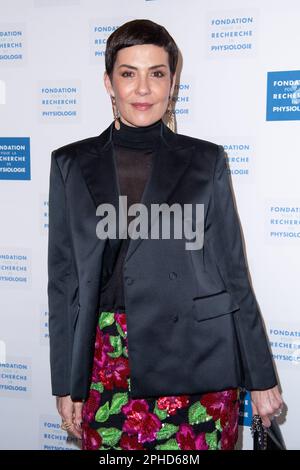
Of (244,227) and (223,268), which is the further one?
(244,227)

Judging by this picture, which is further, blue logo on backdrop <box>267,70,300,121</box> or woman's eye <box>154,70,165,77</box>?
blue logo on backdrop <box>267,70,300,121</box>

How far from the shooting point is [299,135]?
202 centimetres

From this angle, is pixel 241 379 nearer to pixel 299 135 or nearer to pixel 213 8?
pixel 299 135

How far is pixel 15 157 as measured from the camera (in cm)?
238

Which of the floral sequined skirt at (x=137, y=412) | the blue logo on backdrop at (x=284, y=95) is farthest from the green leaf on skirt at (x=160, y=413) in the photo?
the blue logo on backdrop at (x=284, y=95)

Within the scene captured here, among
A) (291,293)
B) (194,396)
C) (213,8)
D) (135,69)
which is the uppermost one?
(213,8)

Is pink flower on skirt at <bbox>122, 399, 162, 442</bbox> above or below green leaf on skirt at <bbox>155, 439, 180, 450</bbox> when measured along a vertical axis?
above

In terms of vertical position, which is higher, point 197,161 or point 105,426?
point 197,161

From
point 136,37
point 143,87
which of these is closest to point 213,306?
point 143,87

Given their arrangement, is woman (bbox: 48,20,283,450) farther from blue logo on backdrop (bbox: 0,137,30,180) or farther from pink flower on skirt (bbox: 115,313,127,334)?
blue logo on backdrop (bbox: 0,137,30,180)

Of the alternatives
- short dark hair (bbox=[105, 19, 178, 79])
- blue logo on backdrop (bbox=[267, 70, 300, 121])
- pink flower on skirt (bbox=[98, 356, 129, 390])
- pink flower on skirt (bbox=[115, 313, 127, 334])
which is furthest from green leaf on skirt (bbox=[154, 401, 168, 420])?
blue logo on backdrop (bbox=[267, 70, 300, 121])

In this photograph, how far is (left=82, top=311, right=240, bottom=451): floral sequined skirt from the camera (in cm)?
153

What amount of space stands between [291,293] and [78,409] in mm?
1007

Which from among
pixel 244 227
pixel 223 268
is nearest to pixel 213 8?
pixel 244 227
